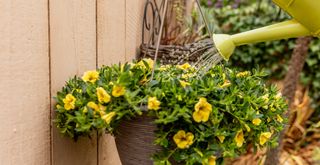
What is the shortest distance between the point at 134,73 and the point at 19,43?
201mm

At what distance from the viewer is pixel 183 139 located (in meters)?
0.70

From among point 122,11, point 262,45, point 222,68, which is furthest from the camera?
point 262,45

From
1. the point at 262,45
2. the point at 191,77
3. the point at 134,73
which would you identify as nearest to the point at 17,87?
the point at 134,73

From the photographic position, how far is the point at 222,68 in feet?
2.95

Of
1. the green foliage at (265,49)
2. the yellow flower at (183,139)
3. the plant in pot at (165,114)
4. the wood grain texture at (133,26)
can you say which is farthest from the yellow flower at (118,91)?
the green foliage at (265,49)

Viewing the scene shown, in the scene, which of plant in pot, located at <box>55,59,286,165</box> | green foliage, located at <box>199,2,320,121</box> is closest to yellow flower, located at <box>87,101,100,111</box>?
plant in pot, located at <box>55,59,286,165</box>

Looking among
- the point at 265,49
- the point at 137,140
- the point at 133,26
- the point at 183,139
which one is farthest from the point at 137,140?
the point at 265,49

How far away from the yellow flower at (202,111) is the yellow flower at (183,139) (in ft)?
0.11

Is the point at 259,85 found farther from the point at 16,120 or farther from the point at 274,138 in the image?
the point at 16,120

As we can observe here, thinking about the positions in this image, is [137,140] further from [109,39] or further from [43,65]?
[109,39]

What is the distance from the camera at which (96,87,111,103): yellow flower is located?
692 mm

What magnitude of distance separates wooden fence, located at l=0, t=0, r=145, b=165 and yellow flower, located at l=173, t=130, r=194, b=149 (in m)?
0.25

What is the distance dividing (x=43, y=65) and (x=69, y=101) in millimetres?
83

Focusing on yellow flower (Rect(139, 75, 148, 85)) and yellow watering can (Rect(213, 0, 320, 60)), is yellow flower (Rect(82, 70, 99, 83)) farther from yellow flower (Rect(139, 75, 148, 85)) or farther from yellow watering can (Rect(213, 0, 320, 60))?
yellow watering can (Rect(213, 0, 320, 60))
